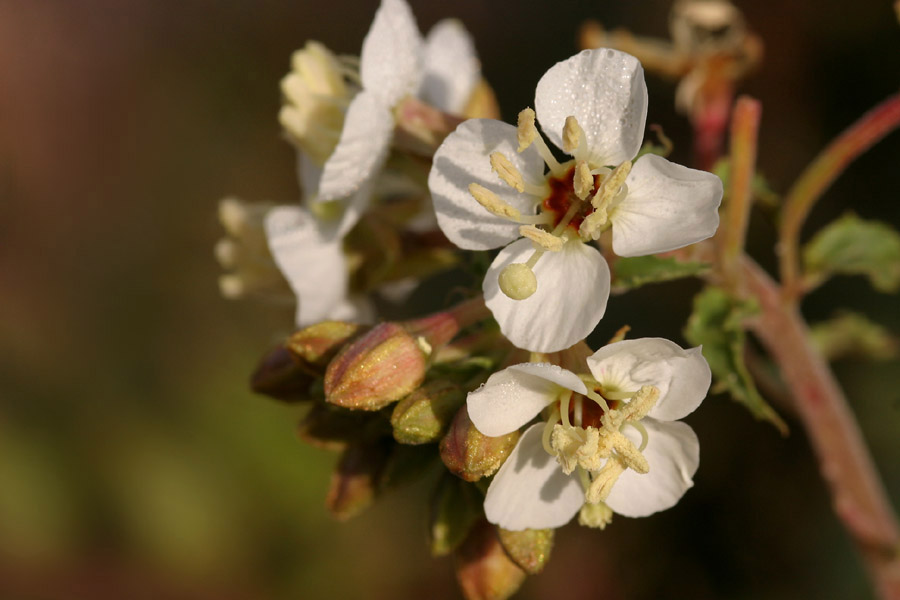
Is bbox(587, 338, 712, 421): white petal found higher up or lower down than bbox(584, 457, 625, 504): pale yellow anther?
higher up

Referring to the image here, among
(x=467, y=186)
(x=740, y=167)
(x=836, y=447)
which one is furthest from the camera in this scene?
(x=836, y=447)

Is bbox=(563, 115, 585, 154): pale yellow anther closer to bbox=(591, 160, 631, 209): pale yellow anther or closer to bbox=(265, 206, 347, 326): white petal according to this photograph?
bbox=(591, 160, 631, 209): pale yellow anther

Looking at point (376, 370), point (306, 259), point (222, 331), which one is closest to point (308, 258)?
point (306, 259)

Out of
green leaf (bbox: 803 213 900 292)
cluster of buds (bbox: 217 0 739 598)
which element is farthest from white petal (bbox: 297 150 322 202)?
green leaf (bbox: 803 213 900 292)

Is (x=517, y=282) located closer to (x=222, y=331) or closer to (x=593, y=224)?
(x=593, y=224)

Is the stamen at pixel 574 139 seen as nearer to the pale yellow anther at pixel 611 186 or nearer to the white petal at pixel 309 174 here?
the pale yellow anther at pixel 611 186

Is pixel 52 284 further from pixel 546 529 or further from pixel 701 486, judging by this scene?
pixel 546 529
